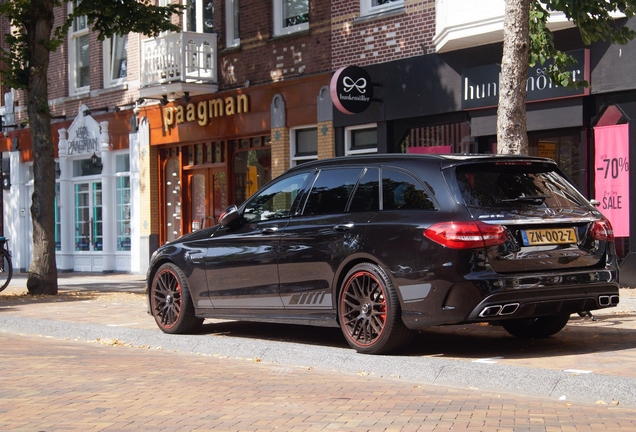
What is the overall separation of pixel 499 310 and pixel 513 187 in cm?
106

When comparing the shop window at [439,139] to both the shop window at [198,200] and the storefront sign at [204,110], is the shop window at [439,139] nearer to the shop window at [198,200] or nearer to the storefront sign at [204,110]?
the storefront sign at [204,110]

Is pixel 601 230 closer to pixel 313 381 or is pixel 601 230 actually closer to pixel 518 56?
pixel 313 381

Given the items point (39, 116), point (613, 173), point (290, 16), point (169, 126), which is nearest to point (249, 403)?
point (613, 173)

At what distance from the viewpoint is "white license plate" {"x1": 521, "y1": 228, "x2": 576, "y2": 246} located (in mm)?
7277

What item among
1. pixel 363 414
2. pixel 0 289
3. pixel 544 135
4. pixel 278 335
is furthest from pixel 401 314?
pixel 0 289

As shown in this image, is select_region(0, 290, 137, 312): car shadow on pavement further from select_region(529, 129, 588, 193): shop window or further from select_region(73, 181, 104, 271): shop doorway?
select_region(73, 181, 104, 271): shop doorway

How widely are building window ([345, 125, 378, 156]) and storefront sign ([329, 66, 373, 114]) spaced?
2.07ft

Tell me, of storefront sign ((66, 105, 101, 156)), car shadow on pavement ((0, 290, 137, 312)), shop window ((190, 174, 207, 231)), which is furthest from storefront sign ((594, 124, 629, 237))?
storefront sign ((66, 105, 101, 156))

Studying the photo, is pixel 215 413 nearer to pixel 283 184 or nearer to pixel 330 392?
pixel 330 392

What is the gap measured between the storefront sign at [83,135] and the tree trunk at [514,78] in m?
16.8

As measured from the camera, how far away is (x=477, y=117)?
16188 millimetres

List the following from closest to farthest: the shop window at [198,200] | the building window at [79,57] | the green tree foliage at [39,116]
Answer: the green tree foliage at [39,116] → the shop window at [198,200] → the building window at [79,57]

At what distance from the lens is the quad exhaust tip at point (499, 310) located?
23.3 ft

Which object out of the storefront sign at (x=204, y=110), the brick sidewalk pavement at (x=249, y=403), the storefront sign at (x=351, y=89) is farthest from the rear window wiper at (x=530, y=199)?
the storefront sign at (x=204, y=110)
